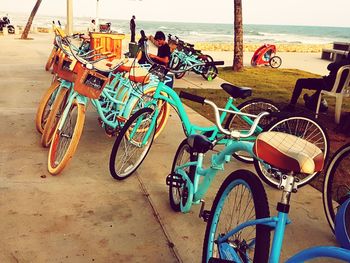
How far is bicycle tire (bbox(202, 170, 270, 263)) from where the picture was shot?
6.43 feet

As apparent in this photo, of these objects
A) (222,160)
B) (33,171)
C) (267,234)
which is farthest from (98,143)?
(267,234)

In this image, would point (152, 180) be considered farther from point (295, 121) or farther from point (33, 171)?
point (295, 121)

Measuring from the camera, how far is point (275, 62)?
51.5 ft

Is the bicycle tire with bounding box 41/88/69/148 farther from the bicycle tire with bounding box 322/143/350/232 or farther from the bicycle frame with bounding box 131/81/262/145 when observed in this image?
the bicycle tire with bounding box 322/143/350/232

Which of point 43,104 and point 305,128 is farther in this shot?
point 43,104

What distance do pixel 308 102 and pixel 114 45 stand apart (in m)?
6.73

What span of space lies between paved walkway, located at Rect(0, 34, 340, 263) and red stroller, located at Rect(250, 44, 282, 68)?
35.9 ft

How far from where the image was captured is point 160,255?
302 centimetres

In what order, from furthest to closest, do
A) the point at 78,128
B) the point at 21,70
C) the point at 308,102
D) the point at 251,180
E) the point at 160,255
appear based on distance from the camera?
the point at 21,70 → the point at 308,102 → the point at 78,128 → the point at 160,255 → the point at 251,180

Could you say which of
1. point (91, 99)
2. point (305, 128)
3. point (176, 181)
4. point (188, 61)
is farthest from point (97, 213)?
point (188, 61)

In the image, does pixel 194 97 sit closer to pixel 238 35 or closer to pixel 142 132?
pixel 142 132

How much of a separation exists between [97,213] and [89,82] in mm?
1487

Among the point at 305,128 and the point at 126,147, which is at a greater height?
the point at 305,128

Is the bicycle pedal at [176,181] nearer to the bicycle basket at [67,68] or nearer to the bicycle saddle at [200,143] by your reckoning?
the bicycle saddle at [200,143]
